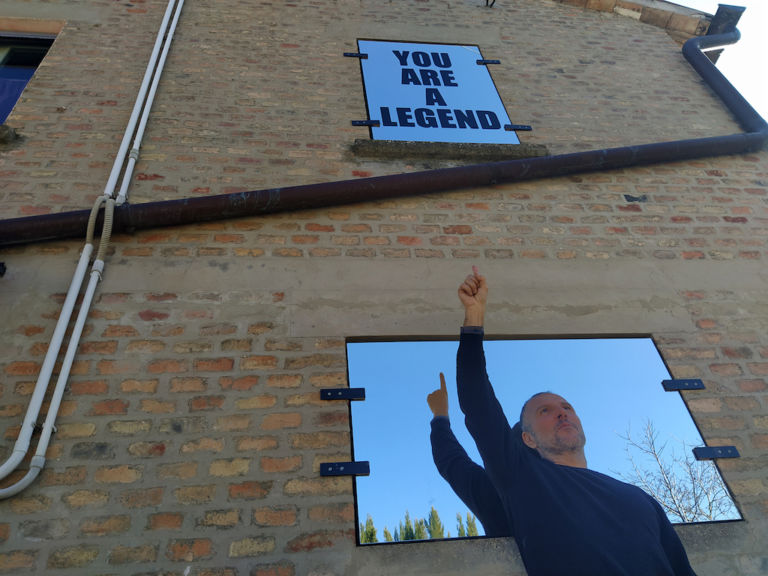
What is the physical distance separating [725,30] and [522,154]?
142 inches

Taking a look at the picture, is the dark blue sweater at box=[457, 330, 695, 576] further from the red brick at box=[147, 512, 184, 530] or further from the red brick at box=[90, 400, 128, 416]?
the red brick at box=[90, 400, 128, 416]

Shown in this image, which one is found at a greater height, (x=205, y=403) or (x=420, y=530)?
(x=205, y=403)

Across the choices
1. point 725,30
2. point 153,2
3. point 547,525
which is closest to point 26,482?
point 547,525

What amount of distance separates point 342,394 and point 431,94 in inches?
128

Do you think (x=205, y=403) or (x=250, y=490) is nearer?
(x=250, y=490)

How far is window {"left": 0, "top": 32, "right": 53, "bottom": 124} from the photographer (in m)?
4.83

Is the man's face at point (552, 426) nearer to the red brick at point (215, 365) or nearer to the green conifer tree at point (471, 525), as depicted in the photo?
the green conifer tree at point (471, 525)

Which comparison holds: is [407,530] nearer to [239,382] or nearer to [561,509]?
[561,509]

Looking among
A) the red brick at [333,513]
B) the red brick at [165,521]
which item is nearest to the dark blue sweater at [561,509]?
the red brick at [333,513]

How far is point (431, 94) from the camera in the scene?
5.13m

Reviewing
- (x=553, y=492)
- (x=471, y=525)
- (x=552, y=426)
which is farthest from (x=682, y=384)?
(x=471, y=525)

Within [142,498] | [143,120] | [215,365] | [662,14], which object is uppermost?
[662,14]

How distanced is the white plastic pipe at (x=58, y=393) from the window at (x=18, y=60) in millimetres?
2587

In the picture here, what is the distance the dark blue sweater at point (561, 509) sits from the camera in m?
2.26
